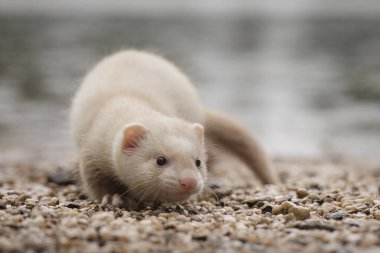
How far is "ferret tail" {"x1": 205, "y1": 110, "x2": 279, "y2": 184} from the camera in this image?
352 inches

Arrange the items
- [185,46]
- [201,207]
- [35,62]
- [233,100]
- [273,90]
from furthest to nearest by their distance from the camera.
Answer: [185,46] → [35,62] → [273,90] → [233,100] → [201,207]

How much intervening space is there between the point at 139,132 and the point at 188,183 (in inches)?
30.6

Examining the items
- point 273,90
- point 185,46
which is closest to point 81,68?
point 273,90

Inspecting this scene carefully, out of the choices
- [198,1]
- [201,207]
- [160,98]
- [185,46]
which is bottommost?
[201,207]

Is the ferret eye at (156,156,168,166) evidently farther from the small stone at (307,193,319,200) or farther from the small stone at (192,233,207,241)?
the small stone at (307,193,319,200)

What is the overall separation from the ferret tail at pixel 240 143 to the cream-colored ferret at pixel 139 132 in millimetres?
32

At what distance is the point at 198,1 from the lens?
628 feet

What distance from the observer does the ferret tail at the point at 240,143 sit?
8930mm

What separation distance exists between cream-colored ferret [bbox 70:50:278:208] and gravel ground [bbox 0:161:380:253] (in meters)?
0.32

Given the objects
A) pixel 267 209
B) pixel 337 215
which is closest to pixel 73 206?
pixel 267 209

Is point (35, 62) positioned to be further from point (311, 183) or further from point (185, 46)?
point (311, 183)

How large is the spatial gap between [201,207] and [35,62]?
24.0 metres

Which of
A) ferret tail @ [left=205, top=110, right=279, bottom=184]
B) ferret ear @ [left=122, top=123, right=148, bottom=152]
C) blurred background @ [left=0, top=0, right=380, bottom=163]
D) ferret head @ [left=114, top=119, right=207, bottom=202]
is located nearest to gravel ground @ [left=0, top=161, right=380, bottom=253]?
ferret head @ [left=114, top=119, right=207, bottom=202]

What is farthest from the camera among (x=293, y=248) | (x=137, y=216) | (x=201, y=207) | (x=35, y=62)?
(x=35, y=62)
